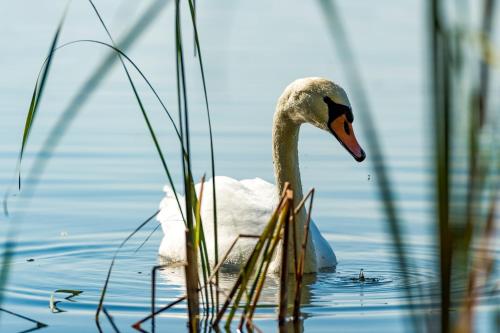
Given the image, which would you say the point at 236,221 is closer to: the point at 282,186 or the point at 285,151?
the point at 282,186

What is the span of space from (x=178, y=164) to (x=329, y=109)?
3710 millimetres

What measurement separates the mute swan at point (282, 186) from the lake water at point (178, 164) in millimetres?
218

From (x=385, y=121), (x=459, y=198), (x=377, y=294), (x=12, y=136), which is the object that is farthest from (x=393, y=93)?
(x=459, y=198)

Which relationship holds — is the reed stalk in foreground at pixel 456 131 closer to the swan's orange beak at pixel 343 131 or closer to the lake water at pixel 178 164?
the lake water at pixel 178 164

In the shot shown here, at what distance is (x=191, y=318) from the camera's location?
15.6 ft

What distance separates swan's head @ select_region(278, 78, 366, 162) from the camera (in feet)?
23.5

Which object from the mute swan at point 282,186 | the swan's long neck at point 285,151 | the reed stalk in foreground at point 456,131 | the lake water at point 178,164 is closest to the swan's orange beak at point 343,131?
the mute swan at point 282,186

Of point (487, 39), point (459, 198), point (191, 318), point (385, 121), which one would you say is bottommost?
point (191, 318)

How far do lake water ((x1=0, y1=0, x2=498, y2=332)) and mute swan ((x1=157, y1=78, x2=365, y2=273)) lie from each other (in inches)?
8.6

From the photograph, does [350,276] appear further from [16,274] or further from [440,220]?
[440,220]

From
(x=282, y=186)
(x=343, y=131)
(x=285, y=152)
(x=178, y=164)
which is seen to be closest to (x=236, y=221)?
(x=282, y=186)

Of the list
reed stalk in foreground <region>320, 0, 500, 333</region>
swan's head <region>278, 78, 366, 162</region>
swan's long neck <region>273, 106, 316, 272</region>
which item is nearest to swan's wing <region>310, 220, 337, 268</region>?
swan's long neck <region>273, 106, 316, 272</region>

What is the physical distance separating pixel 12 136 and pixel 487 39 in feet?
31.8

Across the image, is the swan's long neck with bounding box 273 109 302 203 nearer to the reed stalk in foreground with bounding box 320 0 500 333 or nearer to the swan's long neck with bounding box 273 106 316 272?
the swan's long neck with bounding box 273 106 316 272
